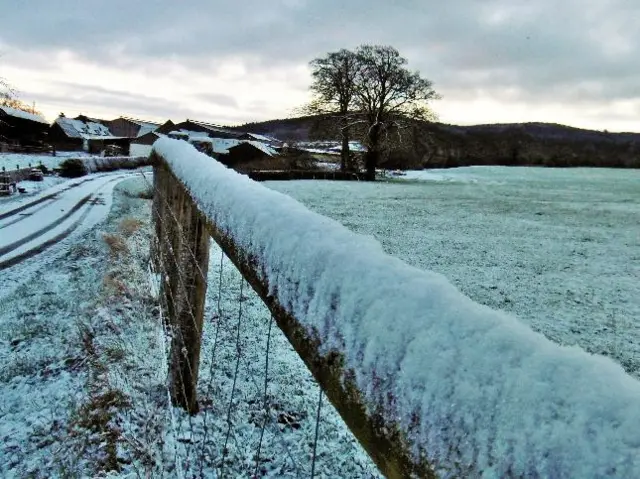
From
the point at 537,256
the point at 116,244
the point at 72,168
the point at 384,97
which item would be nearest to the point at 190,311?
the point at 116,244

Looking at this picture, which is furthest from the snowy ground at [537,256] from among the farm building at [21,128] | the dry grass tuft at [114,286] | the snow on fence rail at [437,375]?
the farm building at [21,128]

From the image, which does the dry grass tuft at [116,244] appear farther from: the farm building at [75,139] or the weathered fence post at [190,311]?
the farm building at [75,139]

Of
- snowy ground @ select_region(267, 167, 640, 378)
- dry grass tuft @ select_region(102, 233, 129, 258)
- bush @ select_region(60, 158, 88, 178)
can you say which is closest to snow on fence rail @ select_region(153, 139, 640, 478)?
snowy ground @ select_region(267, 167, 640, 378)

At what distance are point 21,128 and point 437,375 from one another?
52.5 metres

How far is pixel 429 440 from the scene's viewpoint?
0.44 meters

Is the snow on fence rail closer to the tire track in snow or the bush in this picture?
the tire track in snow

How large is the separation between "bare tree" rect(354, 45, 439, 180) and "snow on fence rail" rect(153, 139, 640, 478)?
131 feet

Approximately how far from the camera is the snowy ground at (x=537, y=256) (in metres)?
7.38

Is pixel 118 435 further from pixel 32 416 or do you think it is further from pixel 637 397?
pixel 637 397

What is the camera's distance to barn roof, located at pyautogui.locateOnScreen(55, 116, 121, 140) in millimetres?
53688

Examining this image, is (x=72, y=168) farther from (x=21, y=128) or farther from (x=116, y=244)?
(x=116, y=244)

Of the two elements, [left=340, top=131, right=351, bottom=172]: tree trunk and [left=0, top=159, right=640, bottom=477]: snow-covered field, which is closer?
[left=0, top=159, right=640, bottom=477]: snow-covered field

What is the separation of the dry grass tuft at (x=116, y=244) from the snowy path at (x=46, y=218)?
1.20 m

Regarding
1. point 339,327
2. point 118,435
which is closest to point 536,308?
point 118,435
